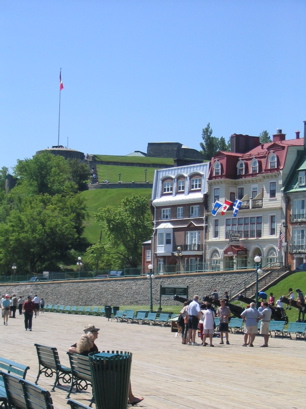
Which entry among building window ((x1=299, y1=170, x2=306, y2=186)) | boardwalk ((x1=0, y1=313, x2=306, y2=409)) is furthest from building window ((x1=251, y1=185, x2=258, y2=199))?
boardwalk ((x1=0, y1=313, x2=306, y2=409))

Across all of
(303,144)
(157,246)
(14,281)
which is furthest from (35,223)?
(303,144)

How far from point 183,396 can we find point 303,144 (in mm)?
55116

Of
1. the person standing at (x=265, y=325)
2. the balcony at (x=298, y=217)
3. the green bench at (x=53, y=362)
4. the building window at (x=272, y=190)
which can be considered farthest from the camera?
the building window at (x=272, y=190)

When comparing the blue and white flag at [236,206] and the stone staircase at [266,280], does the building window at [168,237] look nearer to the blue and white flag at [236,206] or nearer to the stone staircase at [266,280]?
the blue and white flag at [236,206]

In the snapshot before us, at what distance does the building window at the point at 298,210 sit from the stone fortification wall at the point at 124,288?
7.03 m

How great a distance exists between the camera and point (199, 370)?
20.8 meters

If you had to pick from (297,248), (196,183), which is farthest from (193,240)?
(297,248)

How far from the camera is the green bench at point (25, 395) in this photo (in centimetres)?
1099

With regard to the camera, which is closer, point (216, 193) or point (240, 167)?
point (240, 167)

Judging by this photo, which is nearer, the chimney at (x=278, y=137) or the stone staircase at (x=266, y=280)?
the stone staircase at (x=266, y=280)

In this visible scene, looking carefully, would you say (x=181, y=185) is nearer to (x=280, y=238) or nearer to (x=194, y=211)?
(x=194, y=211)

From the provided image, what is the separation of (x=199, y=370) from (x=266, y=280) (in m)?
41.4

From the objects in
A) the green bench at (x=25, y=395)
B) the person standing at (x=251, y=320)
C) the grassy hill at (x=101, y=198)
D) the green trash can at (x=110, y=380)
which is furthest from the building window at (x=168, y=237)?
the green trash can at (x=110, y=380)

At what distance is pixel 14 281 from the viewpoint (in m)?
91.1
